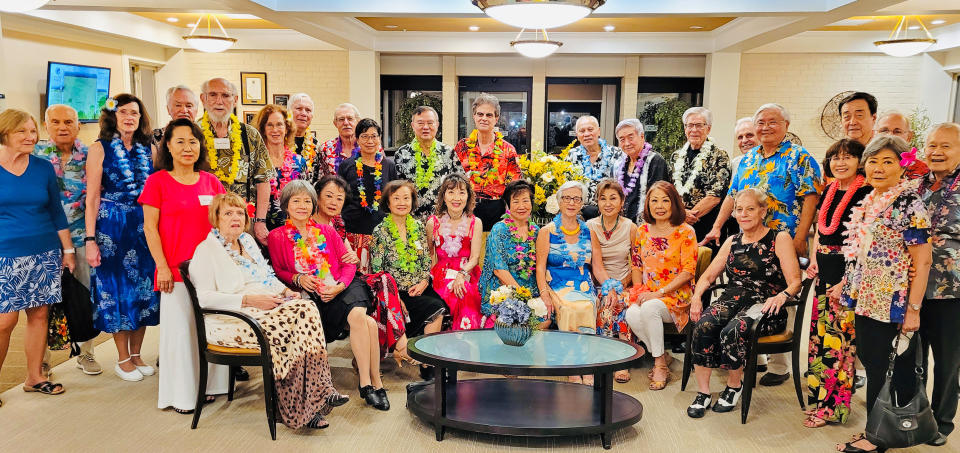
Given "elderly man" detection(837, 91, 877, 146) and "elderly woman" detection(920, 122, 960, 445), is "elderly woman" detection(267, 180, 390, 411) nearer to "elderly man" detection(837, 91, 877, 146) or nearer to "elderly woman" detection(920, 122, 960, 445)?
"elderly woman" detection(920, 122, 960, 445)

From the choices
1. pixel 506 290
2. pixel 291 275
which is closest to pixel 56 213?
pixel 291 275

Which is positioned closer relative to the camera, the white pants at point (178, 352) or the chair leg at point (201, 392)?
the chair leg at point (201, 392)

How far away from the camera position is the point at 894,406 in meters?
3.07

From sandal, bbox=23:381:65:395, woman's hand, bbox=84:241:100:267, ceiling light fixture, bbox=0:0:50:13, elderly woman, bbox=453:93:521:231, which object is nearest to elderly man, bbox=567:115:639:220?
elderly woman, bbox=453:93:521:231

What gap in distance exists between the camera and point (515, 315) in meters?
3.50

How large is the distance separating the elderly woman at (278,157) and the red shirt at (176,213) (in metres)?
0.85

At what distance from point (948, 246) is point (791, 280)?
842 millimetres

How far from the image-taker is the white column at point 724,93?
10.3 metres

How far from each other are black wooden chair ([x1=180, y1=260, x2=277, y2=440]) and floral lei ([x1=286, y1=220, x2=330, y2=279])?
0.61 metres

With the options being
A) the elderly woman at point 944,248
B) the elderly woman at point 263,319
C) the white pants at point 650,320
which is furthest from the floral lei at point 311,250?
the elderly woman at point 944,248

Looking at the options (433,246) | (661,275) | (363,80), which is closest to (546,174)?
(433,246)

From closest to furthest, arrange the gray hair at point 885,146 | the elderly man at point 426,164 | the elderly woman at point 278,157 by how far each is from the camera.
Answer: the gray hair at point 885,146 → the elderly woman at point 278,157 → the elderly man at point 426,164

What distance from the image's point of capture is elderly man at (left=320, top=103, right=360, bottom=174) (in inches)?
193

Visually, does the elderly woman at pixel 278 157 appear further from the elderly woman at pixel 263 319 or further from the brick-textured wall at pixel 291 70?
the brick-textured wall at pixel 291 70
